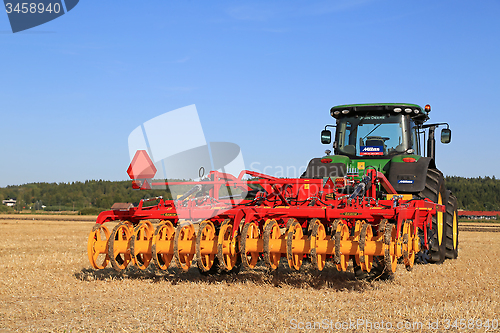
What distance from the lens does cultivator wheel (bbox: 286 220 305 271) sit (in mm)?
5875

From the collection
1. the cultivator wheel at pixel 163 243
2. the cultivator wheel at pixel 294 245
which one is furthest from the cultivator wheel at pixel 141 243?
the cultivator wheel at pixel 294 245

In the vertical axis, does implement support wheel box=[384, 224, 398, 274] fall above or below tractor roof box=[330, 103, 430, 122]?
below

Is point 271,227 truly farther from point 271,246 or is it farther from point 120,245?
point 120,245

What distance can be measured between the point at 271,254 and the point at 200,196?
186 cm

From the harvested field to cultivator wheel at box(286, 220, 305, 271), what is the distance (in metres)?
0.37

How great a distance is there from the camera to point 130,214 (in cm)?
720

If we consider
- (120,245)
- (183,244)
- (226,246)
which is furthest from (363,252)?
(120,245)

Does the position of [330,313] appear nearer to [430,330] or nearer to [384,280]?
[430,330]

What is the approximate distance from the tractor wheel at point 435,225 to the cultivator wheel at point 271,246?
2779 millimetres

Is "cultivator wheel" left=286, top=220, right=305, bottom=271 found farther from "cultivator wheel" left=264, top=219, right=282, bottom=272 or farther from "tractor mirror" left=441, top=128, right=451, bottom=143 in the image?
"tractor mirror" left=441, top=128, right=451, bottom=143

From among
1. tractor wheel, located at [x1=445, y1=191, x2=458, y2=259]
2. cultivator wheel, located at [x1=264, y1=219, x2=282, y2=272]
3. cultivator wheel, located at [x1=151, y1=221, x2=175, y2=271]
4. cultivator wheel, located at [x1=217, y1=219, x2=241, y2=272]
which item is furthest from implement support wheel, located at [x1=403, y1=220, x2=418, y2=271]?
tractor wheel, located at [x1=445, y1=191, x2=458, y2=259]

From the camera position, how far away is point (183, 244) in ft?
21.1

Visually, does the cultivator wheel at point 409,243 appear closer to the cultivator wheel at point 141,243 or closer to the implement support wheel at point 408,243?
the implement support wheel at point 408,243

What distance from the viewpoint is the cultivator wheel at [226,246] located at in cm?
617
